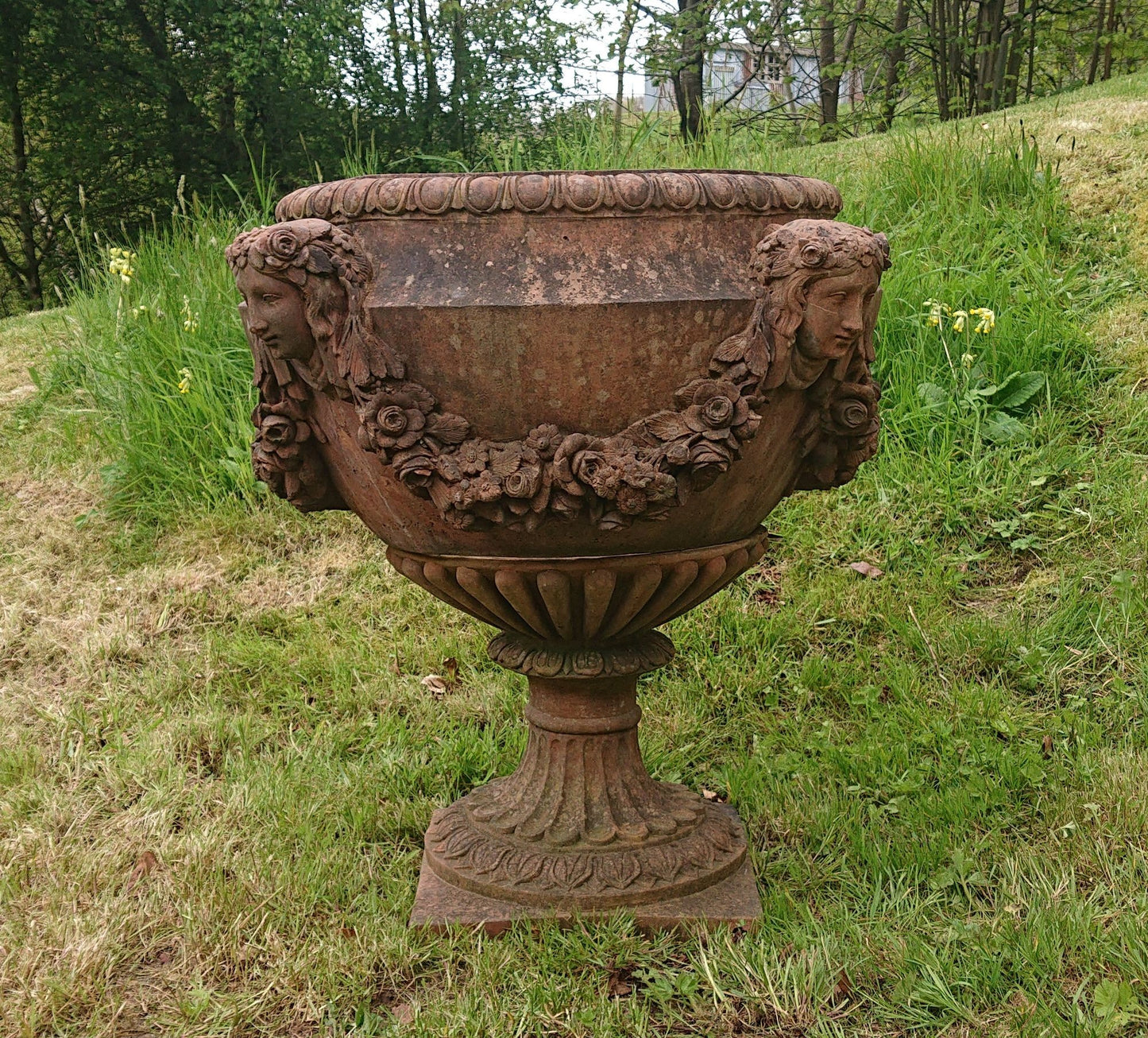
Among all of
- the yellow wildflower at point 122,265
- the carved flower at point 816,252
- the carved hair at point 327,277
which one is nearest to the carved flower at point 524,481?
the carved hair at point 327,277

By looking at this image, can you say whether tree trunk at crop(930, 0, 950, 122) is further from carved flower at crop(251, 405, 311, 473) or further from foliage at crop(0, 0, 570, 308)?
carved flower at crop(251, 405, 311, 473)

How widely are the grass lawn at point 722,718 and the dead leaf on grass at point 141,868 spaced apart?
2 centimetres

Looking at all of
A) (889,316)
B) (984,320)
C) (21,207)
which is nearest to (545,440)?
(984,320)

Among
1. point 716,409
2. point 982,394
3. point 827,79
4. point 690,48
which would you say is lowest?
point 982,394

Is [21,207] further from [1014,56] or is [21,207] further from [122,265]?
[1014,56]

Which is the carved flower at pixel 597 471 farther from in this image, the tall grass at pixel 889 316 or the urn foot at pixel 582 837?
the tall grass at pixel 889 316

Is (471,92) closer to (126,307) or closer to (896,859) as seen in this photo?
(126,307)

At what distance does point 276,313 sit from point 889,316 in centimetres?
290

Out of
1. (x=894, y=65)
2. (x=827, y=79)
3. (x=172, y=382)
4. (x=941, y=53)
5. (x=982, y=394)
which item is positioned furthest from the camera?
(x=827, y=79)

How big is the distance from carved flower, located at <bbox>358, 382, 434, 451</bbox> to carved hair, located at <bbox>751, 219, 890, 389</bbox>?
1.91ft

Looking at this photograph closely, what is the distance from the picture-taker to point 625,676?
7.82 ft

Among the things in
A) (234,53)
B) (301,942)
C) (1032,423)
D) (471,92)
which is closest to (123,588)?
(301,942)

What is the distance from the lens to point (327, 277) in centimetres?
189

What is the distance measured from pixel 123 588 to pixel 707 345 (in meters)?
2.83
